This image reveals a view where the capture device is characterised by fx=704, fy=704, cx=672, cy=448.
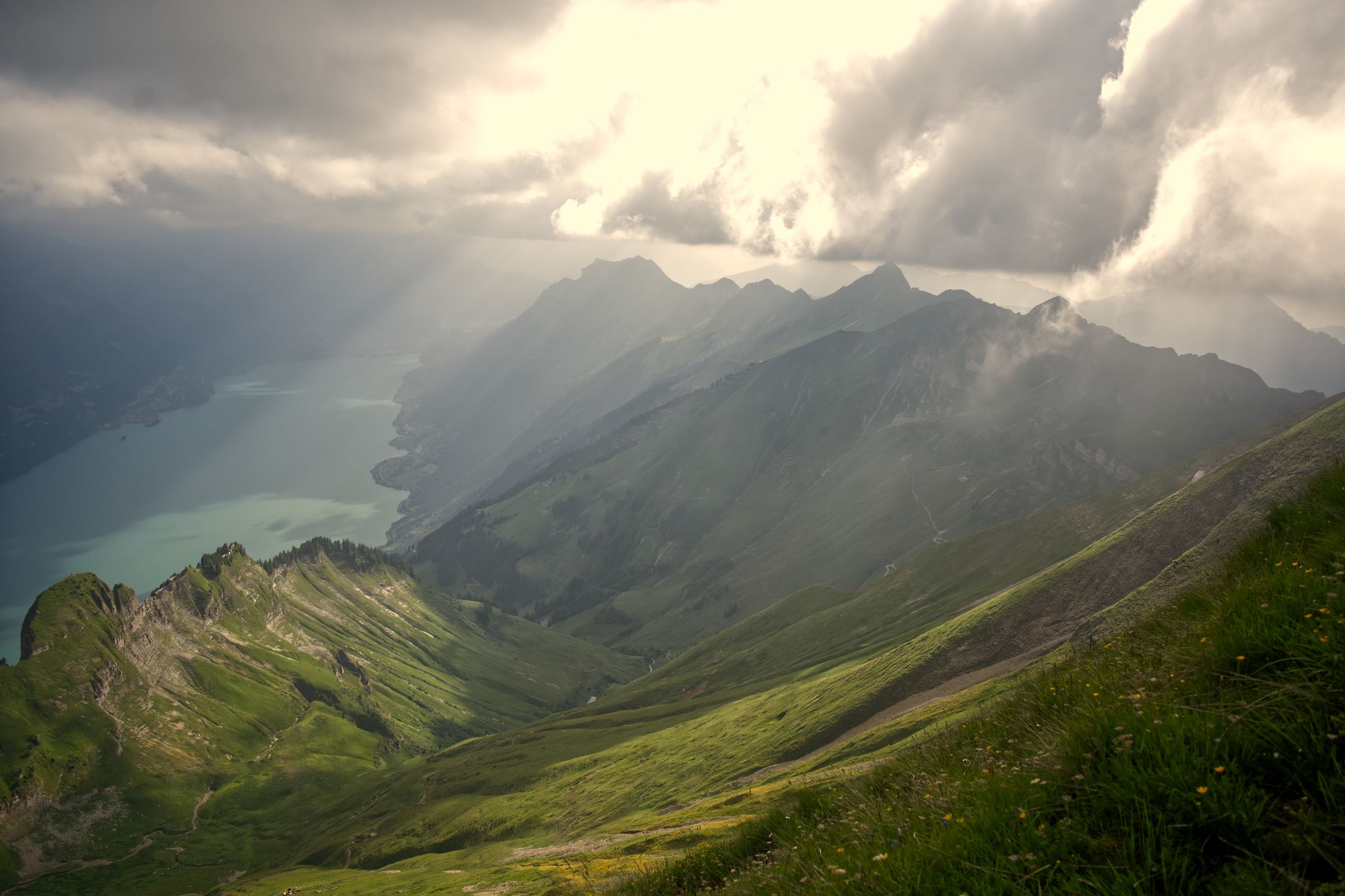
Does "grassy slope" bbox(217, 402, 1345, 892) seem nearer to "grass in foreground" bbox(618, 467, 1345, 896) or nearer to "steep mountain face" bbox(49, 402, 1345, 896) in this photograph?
"steep mountain face" bbox(49, 402, 1345, 896)

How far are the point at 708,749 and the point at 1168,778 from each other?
11609 centimetres

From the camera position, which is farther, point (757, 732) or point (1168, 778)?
point (757, 732)

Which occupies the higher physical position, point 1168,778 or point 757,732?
point 1168,778

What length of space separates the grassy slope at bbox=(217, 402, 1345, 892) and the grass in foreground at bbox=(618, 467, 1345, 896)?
4441 cm

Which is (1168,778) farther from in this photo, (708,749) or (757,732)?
(708,749)

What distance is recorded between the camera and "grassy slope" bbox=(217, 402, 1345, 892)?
79.1m

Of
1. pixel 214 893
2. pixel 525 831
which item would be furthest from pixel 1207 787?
pixel 214 893

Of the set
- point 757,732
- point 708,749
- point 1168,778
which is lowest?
point 708,749

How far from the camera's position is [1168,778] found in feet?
21.2

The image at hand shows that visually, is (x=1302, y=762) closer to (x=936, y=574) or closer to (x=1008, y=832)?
(x=1008, y=832)

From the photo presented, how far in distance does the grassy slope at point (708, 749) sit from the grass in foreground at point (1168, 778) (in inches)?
1748

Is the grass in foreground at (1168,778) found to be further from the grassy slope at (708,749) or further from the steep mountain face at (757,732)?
the grassy slope at (708,749)

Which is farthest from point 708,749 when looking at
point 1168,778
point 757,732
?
point 1168,778

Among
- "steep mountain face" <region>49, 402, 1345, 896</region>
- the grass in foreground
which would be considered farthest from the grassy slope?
the grass in foreground
